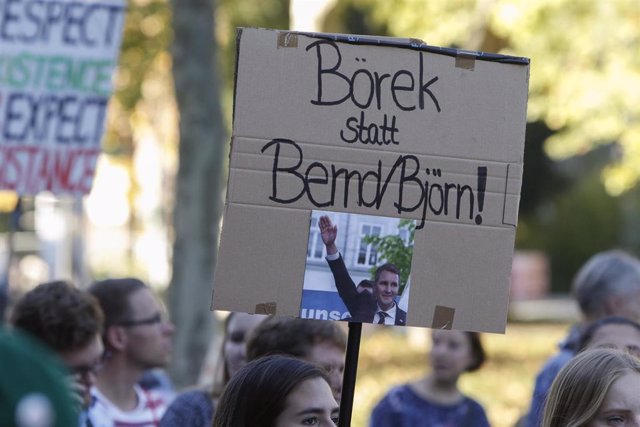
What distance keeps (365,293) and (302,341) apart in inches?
30.9

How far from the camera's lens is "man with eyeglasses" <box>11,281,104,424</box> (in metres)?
4.55

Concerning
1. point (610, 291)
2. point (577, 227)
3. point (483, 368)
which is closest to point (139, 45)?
point (483, 368)

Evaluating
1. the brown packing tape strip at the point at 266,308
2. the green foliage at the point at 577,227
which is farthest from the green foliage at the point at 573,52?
the green foliage at the point at 577,227

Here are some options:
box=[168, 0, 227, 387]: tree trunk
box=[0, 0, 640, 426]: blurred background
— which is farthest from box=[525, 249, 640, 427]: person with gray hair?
box=[168, 0, 227, 387]: tree trunk

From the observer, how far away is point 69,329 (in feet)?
14.9

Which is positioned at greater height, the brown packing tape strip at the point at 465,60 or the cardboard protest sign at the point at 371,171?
the brown packing tape strip at the point at 465,60

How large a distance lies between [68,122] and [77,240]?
30.8 ft

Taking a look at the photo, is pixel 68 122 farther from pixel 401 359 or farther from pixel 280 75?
pixel 401 359

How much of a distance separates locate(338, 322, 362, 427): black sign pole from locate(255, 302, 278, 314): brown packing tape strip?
238 mm

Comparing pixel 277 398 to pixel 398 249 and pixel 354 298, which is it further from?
pixel 398 249

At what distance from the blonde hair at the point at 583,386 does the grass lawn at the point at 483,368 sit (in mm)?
7325

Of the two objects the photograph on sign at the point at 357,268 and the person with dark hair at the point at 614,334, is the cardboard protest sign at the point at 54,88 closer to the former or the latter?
the person with dark hair at the point at 614,334

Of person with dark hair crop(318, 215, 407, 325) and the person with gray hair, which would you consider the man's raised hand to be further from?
the person with gray hair

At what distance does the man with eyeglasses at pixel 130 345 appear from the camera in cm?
508
